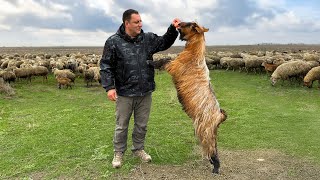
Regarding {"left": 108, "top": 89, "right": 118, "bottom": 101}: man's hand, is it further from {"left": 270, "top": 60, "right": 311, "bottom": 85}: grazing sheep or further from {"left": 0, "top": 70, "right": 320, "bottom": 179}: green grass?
{"left": 270, "top": 60, "right": 311, "bottom": 85}: grazing sheep

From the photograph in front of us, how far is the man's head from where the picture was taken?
6.19 m

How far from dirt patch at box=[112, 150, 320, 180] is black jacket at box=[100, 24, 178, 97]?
1.37m

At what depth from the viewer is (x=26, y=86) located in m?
21.6

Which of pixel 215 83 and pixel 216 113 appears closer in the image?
pixel 216 113

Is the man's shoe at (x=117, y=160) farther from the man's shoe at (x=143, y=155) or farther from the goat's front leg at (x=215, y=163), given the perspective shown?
the goat's front leg at (x=215, y=163)

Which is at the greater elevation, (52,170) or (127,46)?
(127,46)

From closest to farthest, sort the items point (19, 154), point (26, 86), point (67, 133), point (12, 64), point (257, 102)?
point (19, 154) < point (67, 133) < point (257, 102) < point (26, 86) < point (12, 64)

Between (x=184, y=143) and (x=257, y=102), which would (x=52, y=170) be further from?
(x=257, y=102)

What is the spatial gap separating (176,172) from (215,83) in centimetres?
1399

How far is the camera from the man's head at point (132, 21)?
6191 mm

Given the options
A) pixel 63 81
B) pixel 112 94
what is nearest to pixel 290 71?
pixel 63 81

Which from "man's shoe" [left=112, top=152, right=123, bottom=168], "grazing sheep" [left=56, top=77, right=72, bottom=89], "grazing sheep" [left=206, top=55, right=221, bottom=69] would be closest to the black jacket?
"man's shoe" [left=112, top=152, right=123, bottom=168]

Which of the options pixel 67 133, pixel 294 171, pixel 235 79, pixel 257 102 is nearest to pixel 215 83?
pixel 235 79

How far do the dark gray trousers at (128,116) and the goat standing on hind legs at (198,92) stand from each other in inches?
32.4
